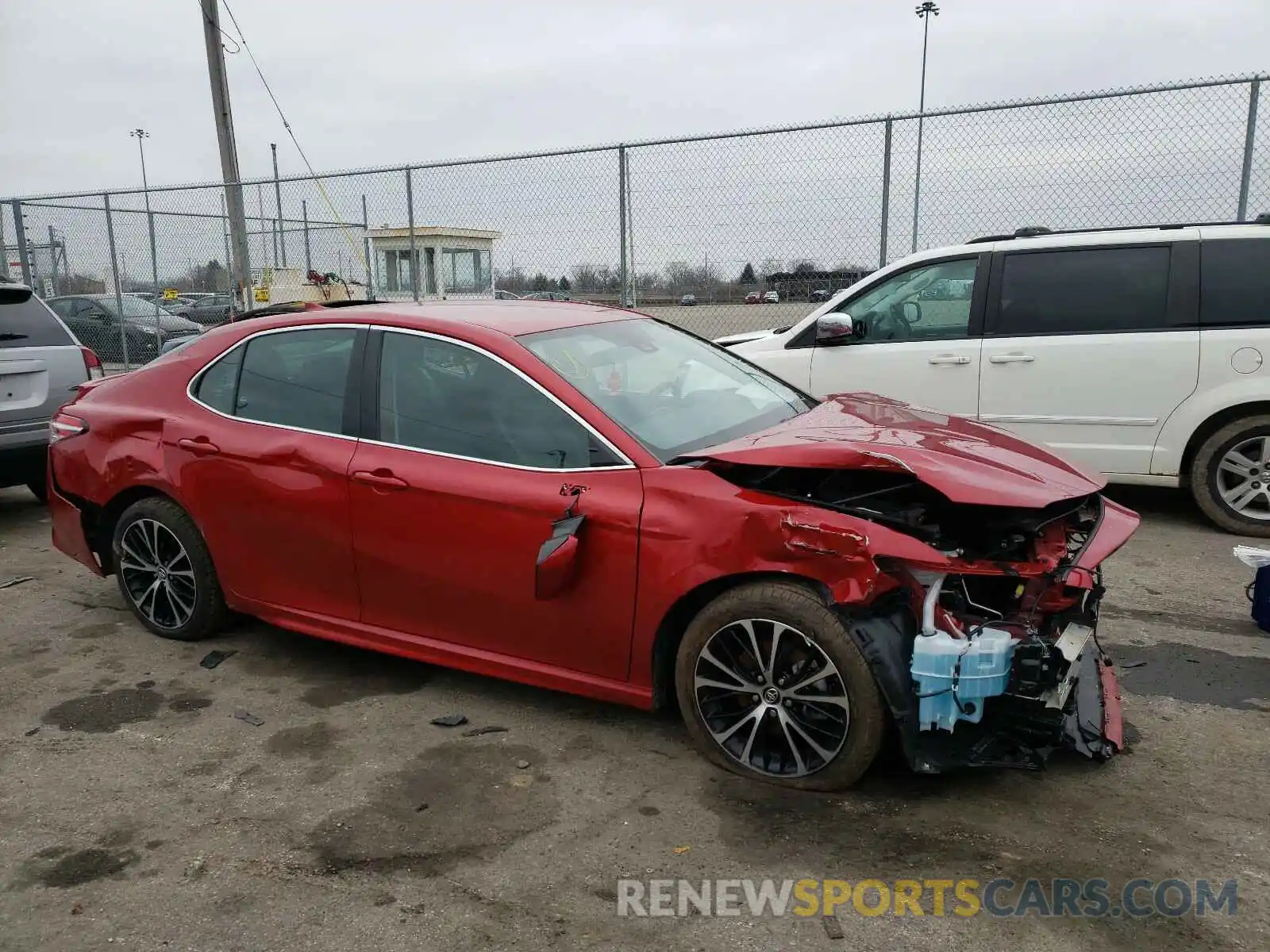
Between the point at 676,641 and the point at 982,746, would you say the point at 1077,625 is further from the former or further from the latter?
the point at 676,641

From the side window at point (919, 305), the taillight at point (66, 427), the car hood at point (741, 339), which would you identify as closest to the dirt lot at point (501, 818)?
the taillight at point (66, 427)

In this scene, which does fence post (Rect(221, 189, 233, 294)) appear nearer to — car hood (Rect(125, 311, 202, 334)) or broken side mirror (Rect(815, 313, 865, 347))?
car hood (Rect(125, 311, 202, 334))

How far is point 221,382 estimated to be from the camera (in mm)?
4320

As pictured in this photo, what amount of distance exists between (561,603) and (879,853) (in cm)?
130

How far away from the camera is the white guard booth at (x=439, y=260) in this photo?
33.7 ft

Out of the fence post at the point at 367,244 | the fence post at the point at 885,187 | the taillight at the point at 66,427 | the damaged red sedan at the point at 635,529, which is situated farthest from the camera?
the fence post at the point at 367,244

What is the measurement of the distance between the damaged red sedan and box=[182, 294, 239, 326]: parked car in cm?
1004

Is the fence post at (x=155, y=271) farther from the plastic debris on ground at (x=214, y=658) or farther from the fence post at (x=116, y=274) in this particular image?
the plastic debris on ground at (x=214, y=658)

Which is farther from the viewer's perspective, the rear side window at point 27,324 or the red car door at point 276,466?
the rear side window at point 27,324

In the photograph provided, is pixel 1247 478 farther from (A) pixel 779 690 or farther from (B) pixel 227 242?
(B) pixel 227 242

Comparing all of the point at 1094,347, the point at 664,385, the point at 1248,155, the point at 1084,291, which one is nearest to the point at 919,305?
the point at 1084,291

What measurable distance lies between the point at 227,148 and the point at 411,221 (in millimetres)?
3876

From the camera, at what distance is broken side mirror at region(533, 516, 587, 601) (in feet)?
10.5

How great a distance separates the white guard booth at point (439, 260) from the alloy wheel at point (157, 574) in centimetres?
588
